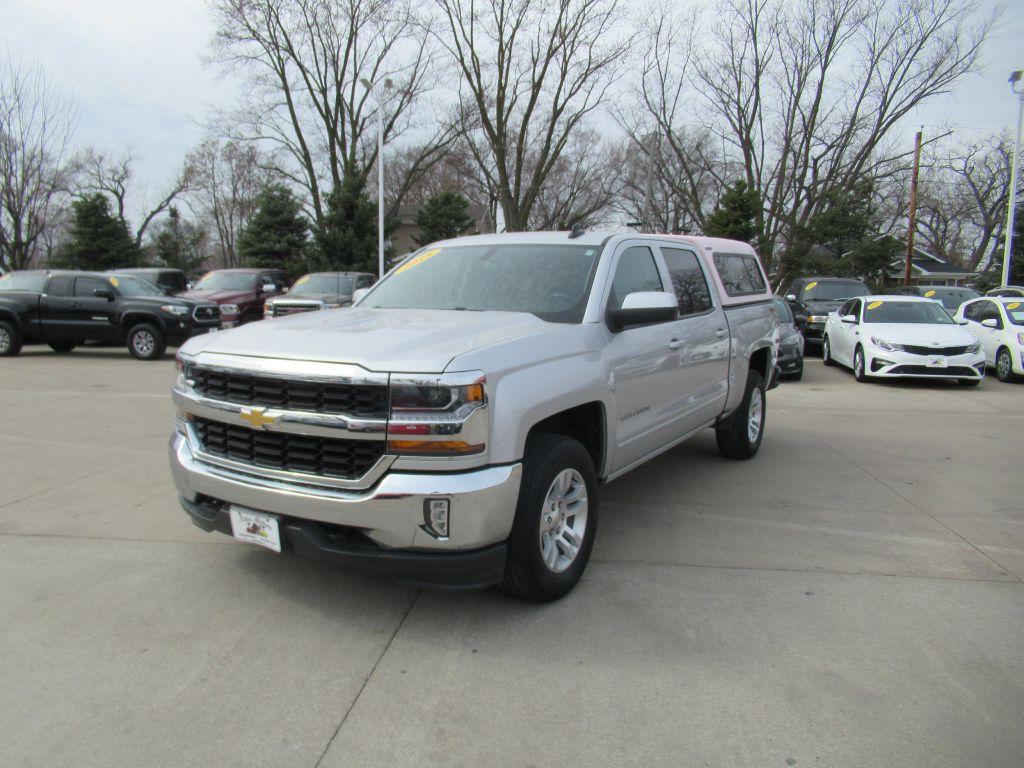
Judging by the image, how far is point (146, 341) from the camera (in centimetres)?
1395

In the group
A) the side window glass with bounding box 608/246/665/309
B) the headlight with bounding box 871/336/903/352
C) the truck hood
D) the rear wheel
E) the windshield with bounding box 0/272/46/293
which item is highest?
the side window glass with bounding box 608/246/665/309

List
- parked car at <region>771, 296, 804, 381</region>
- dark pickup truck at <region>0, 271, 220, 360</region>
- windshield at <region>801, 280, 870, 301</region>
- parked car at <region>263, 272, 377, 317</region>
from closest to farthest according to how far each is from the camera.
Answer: parked car at <region>771, 296, 804, 381</region> < dark pickup truck at <region>0, 271, 220, 360</region> < parked car at <region>263, 272, 377, 317</region> < windshield at <region>801, 280, 870, 301</region>

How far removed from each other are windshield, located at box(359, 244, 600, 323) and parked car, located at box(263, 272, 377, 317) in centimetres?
1104

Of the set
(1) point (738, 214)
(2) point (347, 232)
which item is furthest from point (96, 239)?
(1) point (738, 214)

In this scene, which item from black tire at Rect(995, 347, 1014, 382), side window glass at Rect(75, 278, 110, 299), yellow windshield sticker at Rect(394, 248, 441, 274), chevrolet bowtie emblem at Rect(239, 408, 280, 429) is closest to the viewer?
chevrolet bowtie emblem at Rect(239, 408, 280, 429)

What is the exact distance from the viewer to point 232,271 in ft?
63.7

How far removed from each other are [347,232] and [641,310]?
2951 cm

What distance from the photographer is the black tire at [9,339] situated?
45.6ft

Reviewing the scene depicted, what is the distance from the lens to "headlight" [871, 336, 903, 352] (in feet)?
38.6

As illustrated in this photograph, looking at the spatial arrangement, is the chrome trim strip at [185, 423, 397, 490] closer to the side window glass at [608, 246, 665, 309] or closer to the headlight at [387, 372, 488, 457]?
the headlight at [387, 372, 488, 457]

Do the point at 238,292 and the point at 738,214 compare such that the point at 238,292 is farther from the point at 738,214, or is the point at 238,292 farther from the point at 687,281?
the point at 738,214

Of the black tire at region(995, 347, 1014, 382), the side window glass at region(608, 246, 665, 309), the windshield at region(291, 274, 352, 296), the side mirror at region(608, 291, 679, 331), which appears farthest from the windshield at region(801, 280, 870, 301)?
the side mirror at region(608, 291, 679, 331)

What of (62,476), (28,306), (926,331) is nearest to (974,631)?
(62,476)

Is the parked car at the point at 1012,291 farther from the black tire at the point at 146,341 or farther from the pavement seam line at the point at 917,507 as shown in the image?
the black tire at the point at 146,341
